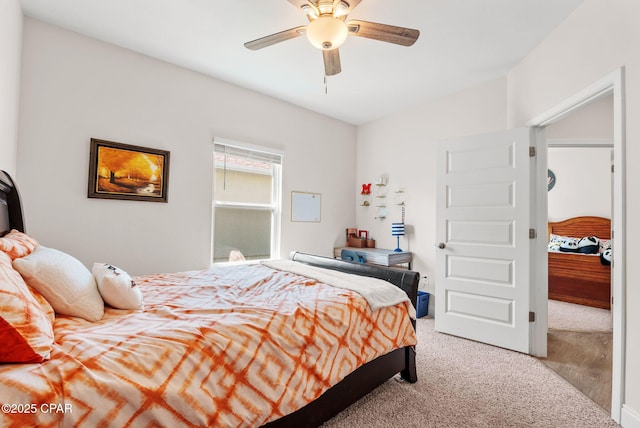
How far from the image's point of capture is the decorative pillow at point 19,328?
33.7 inches

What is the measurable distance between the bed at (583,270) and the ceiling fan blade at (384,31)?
417 centimetres

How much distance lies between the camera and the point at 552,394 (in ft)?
6.52

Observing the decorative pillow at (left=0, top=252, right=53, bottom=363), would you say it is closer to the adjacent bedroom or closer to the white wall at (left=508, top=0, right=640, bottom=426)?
the adjacent bedroom

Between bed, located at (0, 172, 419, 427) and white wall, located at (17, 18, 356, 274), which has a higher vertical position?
white wall, located at (17, 18, 356, 274)

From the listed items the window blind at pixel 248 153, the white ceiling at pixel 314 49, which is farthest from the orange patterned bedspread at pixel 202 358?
the white ceiling at pixel 314 49

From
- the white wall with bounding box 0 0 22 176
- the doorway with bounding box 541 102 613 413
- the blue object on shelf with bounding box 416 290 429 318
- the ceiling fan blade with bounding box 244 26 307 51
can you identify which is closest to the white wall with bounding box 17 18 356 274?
the white wall with bounding box 0 0 22 176

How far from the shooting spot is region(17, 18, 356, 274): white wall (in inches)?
93.6

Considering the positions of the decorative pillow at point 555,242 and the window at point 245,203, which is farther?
the decorative pillow at point 555,242

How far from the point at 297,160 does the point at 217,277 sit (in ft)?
6.96

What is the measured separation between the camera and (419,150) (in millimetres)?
3912

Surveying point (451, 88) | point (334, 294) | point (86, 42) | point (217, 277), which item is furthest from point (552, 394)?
point (86, 42)

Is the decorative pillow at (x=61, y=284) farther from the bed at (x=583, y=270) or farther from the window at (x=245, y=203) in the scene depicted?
the bed at (x=583, y=270)

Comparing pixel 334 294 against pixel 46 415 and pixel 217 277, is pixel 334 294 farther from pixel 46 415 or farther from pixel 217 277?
pixel 46 415

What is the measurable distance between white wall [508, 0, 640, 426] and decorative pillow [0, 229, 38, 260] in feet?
10.0
